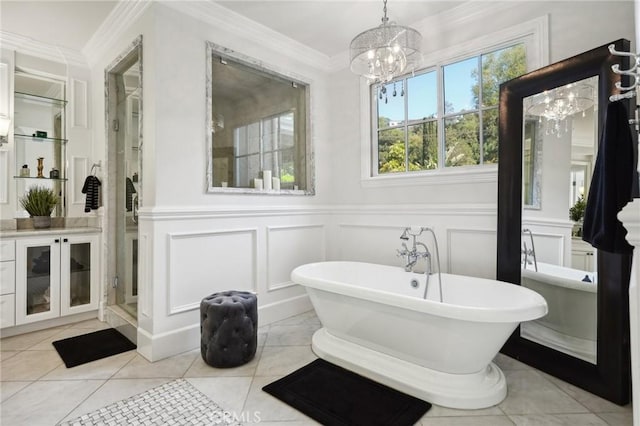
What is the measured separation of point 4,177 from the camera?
311cm

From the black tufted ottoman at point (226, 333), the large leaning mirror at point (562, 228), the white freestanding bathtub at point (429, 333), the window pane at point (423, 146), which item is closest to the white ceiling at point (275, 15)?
the window pane at point (423, 146)

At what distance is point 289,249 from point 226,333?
1.20 meters

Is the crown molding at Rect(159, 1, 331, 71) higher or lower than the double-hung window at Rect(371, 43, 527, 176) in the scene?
higher

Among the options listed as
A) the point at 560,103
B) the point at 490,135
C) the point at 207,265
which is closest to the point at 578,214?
the point at 560,103

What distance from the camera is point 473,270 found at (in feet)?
8.89

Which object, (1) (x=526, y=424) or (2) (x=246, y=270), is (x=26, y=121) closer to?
(2) (x=246, y=270)

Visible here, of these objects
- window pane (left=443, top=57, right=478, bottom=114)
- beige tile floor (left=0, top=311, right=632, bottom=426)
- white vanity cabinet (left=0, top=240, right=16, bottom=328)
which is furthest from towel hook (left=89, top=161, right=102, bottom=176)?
window pane (left=443, top=57, right=478, bottom=114)

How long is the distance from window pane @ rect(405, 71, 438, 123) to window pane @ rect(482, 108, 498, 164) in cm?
44

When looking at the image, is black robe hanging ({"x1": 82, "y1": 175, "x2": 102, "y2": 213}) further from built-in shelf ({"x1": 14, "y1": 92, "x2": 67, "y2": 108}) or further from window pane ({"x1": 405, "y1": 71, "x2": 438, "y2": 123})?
window pane ({"x1": 405, "y1": 71, "x2": 438, "y2": 123})

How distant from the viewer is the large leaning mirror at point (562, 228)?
186 cm

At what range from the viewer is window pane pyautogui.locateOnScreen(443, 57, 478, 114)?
278cm

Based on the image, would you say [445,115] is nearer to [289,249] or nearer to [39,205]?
[289,249]

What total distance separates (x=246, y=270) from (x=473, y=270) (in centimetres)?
188

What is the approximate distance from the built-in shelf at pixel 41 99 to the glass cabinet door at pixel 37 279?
4.61 feet
